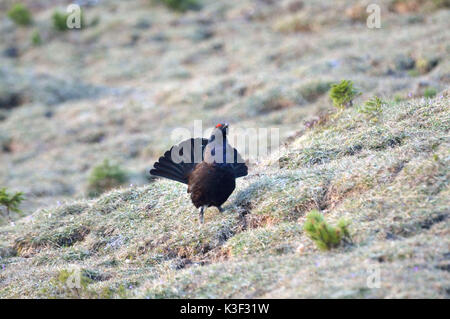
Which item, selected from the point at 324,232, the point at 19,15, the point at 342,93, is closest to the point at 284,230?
the point at 324,232

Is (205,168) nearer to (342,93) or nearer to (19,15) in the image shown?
(342,93)

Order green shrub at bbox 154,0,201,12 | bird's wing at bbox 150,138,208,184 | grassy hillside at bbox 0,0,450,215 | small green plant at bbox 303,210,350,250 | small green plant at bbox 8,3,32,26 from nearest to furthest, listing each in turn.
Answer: small green plant at bbox 303,210,350,250 → bird's wing at bbox 150,138,208,184 → grassy hillside at bbox 0,0,450,215 → green shrub at bbox 154,0,201,12 → small green plant at bbox 8,3,32,26

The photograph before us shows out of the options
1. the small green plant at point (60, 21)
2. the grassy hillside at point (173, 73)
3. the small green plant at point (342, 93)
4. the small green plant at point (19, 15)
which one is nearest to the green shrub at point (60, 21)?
the small green plant at point (60, 21)

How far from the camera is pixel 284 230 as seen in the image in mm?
5383

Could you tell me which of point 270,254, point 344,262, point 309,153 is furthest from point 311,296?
point 309,153

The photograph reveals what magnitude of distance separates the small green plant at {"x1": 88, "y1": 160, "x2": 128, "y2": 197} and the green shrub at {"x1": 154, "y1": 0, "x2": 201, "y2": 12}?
13.1 meters

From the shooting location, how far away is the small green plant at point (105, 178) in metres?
11.1

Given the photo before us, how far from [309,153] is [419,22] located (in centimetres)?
1249

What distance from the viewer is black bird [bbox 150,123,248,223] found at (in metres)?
6.03

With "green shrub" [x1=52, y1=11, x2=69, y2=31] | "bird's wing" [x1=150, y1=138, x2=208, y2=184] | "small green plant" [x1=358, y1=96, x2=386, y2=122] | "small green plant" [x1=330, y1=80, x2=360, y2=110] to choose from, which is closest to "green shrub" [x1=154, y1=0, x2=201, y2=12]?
"green shrub" [x1=52, y1=11, x2=69, y2=31]

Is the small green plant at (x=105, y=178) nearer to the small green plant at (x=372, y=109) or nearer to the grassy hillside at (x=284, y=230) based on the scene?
the grassy hillside at (x=284, y=230)

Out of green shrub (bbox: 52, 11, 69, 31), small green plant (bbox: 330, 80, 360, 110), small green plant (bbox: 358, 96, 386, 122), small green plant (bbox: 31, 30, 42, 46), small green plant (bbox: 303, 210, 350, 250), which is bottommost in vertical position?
small green plant (bbox: 303, 210, 350, 250)

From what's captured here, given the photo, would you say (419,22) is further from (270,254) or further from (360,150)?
(270,254)

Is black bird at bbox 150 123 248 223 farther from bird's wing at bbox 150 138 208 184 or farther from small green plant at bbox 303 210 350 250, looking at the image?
small green plant at bbox 303 210 350 250
